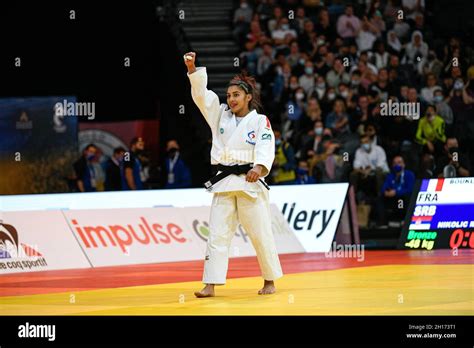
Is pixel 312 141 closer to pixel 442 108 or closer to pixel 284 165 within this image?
pixel 284 165

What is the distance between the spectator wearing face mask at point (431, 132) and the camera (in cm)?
1973

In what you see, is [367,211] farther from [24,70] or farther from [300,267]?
[24,70]

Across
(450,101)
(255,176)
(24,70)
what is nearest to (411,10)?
(450,101)

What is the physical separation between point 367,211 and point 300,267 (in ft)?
17.0

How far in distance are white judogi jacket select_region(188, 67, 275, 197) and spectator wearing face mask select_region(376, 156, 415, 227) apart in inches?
352

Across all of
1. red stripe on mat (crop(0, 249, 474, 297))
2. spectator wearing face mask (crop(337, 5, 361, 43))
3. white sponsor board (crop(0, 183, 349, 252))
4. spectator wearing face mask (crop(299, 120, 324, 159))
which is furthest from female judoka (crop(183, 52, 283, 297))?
spectator wearing face mask (crop(337, 5, 361, 43))

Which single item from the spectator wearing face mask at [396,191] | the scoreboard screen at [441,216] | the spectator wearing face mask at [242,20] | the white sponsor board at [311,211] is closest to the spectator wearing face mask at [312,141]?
the spectator wearing face mask at [396,191]

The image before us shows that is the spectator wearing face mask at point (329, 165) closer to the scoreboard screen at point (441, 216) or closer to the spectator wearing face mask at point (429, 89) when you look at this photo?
the scoreboard screen at point (441, 216)

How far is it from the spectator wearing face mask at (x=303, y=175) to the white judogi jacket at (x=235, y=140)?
8.68 m

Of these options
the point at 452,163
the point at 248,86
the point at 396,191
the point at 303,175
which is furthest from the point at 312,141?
the point at 248,86

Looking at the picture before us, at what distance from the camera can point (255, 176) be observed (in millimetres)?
10273

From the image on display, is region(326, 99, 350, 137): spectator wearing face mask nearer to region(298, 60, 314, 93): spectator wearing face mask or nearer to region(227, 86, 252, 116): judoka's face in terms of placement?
region(298, 60, 314, 93): spectator wearing face mask

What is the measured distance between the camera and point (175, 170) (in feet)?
64.2

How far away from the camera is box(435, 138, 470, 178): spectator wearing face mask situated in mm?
19250
